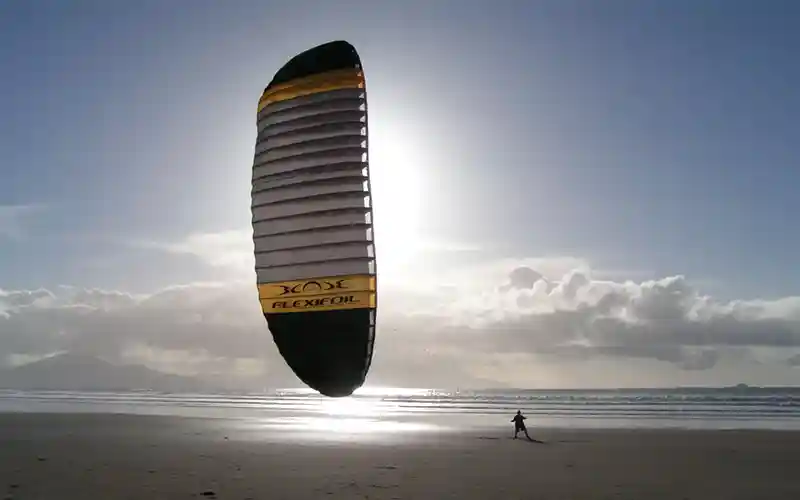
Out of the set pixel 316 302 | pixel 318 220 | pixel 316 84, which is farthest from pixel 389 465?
pixel 316 84

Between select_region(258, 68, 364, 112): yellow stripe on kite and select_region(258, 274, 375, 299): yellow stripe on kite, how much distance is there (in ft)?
2.82

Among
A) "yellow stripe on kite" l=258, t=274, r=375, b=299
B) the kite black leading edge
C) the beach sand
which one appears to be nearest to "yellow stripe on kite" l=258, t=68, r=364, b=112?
the kite black leading edge

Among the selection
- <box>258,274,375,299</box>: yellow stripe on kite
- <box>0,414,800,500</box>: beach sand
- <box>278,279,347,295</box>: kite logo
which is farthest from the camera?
<box>0,414,800,500</box>: beach sand

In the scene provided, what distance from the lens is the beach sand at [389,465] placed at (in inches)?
599

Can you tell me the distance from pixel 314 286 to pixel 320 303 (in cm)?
9

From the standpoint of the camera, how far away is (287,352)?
12.2 feet

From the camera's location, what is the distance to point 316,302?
3.60 metres

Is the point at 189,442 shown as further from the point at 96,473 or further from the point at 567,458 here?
the point at 567,458

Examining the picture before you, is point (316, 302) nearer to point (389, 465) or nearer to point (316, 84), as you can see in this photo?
point (316, 84)

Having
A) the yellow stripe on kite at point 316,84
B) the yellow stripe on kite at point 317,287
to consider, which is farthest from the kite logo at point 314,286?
the yellow stripe on kite at point 316,84

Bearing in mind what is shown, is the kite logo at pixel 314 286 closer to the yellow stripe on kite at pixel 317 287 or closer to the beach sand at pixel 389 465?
the yellow stripe on kite at pixel 317 287

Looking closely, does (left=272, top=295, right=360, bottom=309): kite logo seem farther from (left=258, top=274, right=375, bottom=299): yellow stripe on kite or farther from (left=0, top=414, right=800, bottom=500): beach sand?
(left=0, top=414, right=800, bottom=500): beach sand

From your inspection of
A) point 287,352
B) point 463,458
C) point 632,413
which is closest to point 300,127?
point 287,352

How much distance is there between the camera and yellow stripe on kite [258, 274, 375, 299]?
3.40m
